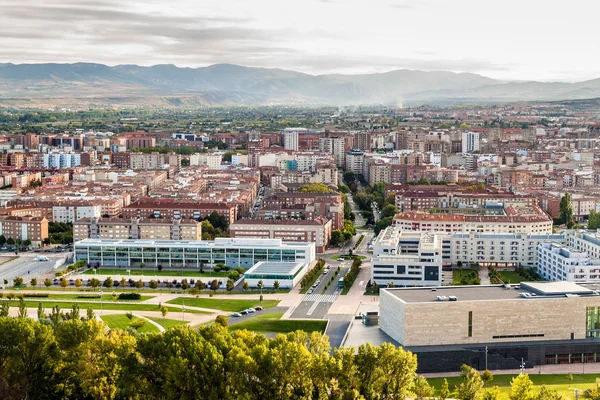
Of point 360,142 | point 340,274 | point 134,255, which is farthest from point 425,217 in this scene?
point 360,142

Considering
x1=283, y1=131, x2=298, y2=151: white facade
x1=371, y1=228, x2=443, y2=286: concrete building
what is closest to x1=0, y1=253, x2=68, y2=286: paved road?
x1=371, y1=228, x2=443, y2=286: concrete building

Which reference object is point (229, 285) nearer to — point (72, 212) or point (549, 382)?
point (549, 382)

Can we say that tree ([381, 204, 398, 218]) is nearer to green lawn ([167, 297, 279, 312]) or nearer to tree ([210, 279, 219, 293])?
tree ([210, 279, 219, 293])

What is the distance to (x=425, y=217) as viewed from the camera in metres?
27.3

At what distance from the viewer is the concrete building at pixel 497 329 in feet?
49.8

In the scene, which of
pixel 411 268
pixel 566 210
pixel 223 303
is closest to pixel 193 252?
pixel 223 303

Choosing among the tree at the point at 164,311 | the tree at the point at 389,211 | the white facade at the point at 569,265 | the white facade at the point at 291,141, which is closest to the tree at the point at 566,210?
the tree at the point at 389,211

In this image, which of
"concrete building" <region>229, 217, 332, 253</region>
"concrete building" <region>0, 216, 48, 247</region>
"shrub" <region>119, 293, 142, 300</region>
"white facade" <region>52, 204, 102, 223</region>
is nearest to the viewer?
"shrub" <region>119, 293, 142, 300</region>

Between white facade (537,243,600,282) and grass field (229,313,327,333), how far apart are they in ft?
23.1

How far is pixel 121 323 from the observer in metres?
17.9

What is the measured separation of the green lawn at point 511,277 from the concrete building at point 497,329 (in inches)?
239

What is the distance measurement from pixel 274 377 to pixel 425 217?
16044 millimetres

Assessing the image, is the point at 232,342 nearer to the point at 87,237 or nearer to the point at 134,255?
the point at 134,255

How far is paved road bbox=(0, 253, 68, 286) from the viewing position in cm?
2300
